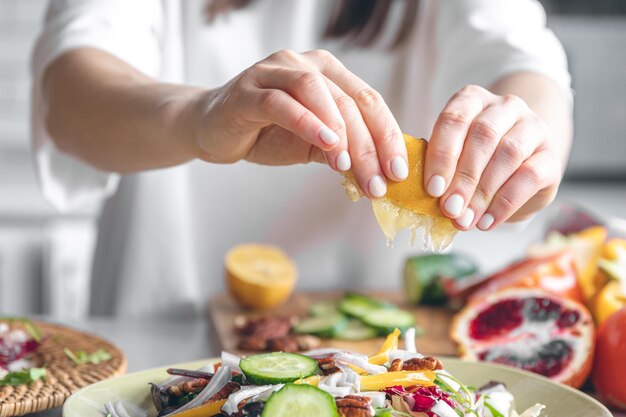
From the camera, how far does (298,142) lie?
113 cm

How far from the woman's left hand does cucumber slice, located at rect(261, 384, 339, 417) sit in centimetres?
27

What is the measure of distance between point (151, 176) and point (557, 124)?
2.80ft

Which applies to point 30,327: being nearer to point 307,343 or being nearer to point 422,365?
point 307,343

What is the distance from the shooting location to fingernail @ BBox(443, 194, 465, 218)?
96 centimetres

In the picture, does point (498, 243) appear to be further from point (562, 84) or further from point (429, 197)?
point (429, 197)

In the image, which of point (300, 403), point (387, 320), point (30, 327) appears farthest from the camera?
point (387, 320)

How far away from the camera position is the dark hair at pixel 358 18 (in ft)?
5.89

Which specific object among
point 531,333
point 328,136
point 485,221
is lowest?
point 531,333

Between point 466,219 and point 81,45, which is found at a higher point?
point 81,45

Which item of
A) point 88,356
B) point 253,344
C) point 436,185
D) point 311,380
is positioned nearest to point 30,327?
point 88,356

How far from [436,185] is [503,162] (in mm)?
121

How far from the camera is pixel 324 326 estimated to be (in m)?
1.50

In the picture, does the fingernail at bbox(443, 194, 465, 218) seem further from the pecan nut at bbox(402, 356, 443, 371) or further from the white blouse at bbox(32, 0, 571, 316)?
the white blouse at bbox(32, 0, 571, 316)

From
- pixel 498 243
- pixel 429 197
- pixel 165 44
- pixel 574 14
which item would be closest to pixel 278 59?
pixel 429 197
